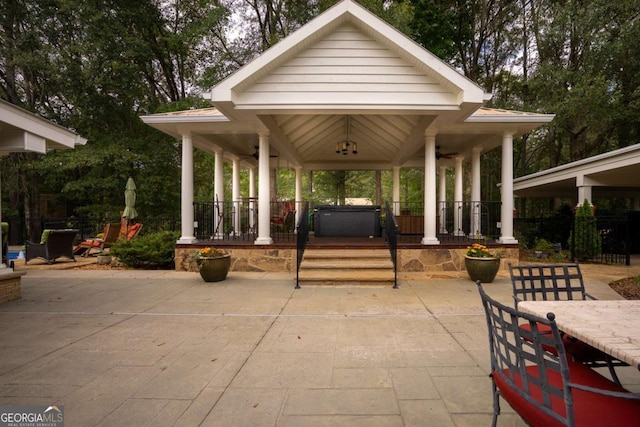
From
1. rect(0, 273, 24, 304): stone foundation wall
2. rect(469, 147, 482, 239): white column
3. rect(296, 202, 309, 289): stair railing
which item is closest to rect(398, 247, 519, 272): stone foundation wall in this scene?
rect(469, 147, 482, 239): white column

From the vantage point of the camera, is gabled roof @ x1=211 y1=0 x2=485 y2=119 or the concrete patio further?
gabled roof @ x1=211 y1=0 x2=485 y2=119

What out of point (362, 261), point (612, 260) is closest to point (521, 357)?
point (362, 261)

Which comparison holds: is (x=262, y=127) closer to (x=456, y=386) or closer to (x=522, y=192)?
(x=456, y=386)

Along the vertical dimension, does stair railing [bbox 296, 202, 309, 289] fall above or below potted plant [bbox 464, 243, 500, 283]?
above

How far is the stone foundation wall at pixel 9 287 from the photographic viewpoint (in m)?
5.06

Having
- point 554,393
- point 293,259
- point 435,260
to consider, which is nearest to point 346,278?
point 293,259

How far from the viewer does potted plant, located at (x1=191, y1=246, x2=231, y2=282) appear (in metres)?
6.37

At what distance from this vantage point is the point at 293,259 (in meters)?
7.45

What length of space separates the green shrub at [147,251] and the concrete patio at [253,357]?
7.38ft

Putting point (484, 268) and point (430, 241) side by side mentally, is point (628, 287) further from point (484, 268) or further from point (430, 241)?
point (430, 241)

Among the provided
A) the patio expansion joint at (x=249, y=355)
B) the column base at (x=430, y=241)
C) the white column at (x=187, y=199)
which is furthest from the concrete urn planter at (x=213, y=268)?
the column base at (x=430, y=241)

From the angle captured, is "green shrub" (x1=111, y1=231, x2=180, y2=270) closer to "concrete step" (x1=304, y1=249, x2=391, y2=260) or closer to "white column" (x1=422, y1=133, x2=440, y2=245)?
"concrete step" (x1=304, y1=249, x2=391, y2=260)

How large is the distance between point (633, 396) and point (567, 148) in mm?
24648

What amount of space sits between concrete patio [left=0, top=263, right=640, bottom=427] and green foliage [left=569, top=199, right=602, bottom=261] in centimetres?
438
